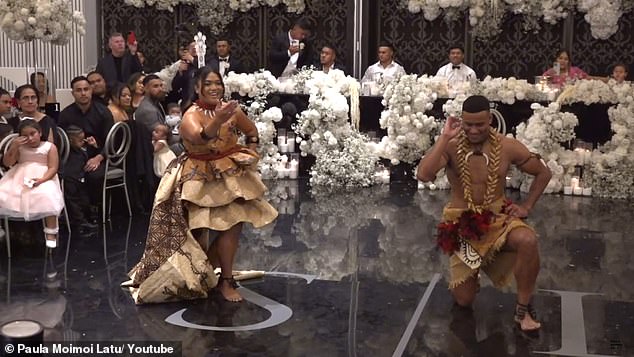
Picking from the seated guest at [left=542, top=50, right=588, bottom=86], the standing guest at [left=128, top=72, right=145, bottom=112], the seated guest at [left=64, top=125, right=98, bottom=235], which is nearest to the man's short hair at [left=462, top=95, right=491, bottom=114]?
the seated guest at [left=64, top=125, right=98, bottom=235]

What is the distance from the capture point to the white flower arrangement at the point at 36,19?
9469 millimetres

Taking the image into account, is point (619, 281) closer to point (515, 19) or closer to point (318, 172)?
point (318, 172)

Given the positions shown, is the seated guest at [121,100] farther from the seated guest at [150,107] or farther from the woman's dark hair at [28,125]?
the woman's dark hair at [28,125]

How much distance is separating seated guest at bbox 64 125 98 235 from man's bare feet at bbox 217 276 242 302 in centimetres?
226

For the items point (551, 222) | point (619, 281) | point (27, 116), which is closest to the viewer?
point (619, 281)

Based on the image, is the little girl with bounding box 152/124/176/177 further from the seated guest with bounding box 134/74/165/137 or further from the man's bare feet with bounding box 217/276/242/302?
the man's bare feet with bounding box 217/276/242/302

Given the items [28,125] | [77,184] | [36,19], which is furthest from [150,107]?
[28,125]

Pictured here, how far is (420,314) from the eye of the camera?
5.70 meters

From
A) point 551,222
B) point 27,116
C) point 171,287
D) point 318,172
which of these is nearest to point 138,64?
point 318,172

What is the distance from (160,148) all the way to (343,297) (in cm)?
330

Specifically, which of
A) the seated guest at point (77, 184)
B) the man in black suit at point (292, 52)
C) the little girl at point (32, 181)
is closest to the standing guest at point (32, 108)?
the little girl at point (32, 181)

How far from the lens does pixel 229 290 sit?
5941 millimetres

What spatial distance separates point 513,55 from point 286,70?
3716mm

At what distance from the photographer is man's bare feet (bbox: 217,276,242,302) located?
5.90 meters
